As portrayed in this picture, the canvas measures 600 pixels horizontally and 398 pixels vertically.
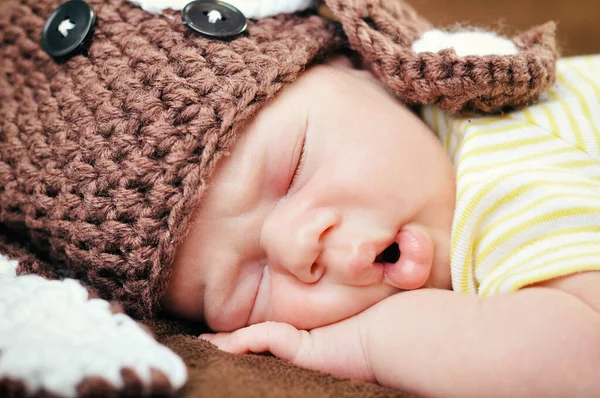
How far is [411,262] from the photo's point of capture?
87 centimetres

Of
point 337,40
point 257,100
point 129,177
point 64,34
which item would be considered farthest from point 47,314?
point 337,40

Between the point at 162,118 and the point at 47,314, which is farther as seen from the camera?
the point at 162,118

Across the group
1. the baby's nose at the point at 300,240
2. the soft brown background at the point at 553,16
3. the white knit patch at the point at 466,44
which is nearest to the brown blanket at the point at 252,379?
the baby's nose at the point at 300,240

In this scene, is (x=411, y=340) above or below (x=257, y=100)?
below

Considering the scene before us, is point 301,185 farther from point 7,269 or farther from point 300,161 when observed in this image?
point 7,269

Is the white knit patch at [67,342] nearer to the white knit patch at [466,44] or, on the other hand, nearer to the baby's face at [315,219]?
the baby's face at [315,219]

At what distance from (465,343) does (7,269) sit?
68cm

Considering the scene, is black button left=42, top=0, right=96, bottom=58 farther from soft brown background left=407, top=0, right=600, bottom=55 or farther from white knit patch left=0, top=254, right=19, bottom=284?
soft brown background left=407, top=0, right=600, bottom=55

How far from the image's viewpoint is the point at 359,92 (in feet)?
3.23

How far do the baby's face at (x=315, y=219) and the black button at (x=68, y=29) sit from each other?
1.14 feet

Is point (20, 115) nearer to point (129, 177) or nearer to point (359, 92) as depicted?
point (129, 177)

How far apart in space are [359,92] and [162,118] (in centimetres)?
34

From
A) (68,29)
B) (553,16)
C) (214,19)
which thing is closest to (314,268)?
(214,19)

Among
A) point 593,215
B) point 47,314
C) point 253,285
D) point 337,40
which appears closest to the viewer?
point 47,314
